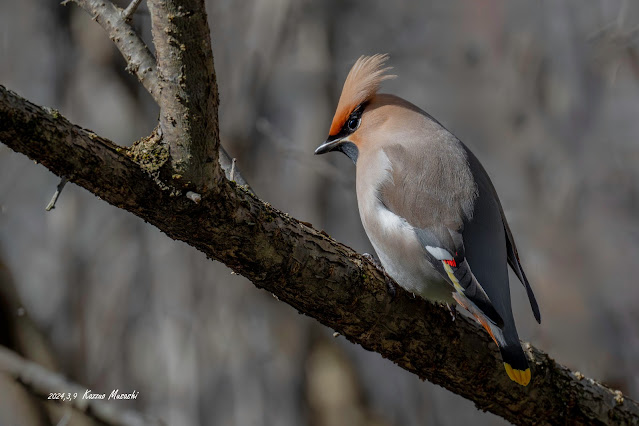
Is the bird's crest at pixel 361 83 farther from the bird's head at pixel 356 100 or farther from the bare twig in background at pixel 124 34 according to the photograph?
the bare twig in background at pixel 124 34

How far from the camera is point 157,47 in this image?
1.76 m

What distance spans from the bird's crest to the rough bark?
1.70m

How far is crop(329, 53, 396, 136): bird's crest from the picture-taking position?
139 inches

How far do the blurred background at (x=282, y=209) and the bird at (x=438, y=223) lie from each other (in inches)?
91.1

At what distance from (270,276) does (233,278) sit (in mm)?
3780

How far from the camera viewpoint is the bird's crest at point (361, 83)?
11.6ft

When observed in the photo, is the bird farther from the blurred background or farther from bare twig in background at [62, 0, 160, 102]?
the blurred background

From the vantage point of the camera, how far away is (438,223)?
9.45 feet

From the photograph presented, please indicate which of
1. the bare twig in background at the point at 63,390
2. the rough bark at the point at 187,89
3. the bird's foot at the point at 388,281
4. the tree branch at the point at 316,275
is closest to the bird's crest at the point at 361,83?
the bird's foot at the point at 388,281

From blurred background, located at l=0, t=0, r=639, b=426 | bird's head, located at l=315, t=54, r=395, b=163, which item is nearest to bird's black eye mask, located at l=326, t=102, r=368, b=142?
bird's head, located at l=315, t=54, r=395, b=163

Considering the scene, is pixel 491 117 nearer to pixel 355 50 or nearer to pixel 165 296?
pixel 355 50

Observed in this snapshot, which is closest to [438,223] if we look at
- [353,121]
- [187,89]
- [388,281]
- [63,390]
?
[388,281]

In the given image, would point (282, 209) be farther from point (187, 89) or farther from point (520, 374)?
point (187, 89)

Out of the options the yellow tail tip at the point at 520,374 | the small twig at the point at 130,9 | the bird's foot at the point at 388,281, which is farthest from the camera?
the bird's foot at the point at 388,281
